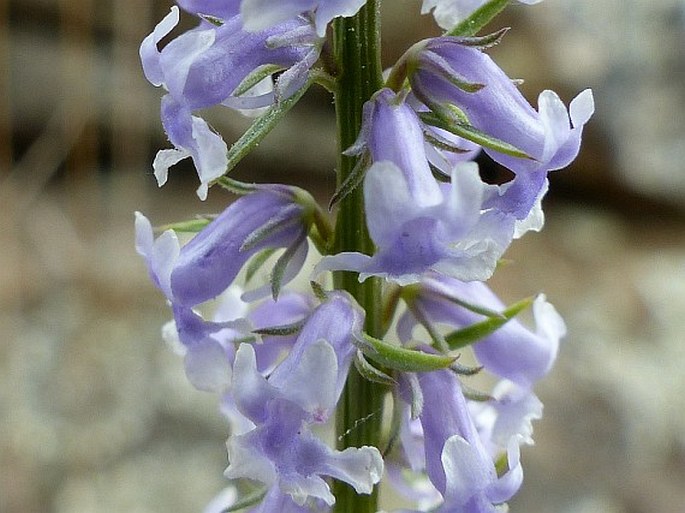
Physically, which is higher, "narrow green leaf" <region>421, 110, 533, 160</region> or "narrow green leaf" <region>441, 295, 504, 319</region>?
"narrow green leaf" <region>421, 110, 533, 160</region>

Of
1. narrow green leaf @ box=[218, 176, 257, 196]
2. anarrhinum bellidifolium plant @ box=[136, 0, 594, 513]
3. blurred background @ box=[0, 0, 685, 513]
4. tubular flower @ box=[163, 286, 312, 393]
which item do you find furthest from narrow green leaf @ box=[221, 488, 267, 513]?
blurred background @ box=[0, 0, 685, 513]

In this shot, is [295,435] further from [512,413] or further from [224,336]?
[512,413]

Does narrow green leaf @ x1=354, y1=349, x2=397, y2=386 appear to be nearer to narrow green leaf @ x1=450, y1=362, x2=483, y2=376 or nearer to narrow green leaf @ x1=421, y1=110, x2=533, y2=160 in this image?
narrow green leaf @ x1=450, y1=362, x2=483, y2=376

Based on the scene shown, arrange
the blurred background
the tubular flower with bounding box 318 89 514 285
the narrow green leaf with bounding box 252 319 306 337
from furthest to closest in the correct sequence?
the blurred background < the narrow green leaf with bounding box 252 319 306 337 < the tubular flower with bounding box 318 89 514 285

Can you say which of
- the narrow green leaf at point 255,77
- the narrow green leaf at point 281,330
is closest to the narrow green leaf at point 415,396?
the narrow green leaf at point 281,330

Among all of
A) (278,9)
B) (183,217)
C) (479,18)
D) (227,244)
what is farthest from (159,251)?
(183,217)

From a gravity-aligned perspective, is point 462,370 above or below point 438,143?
A: below
